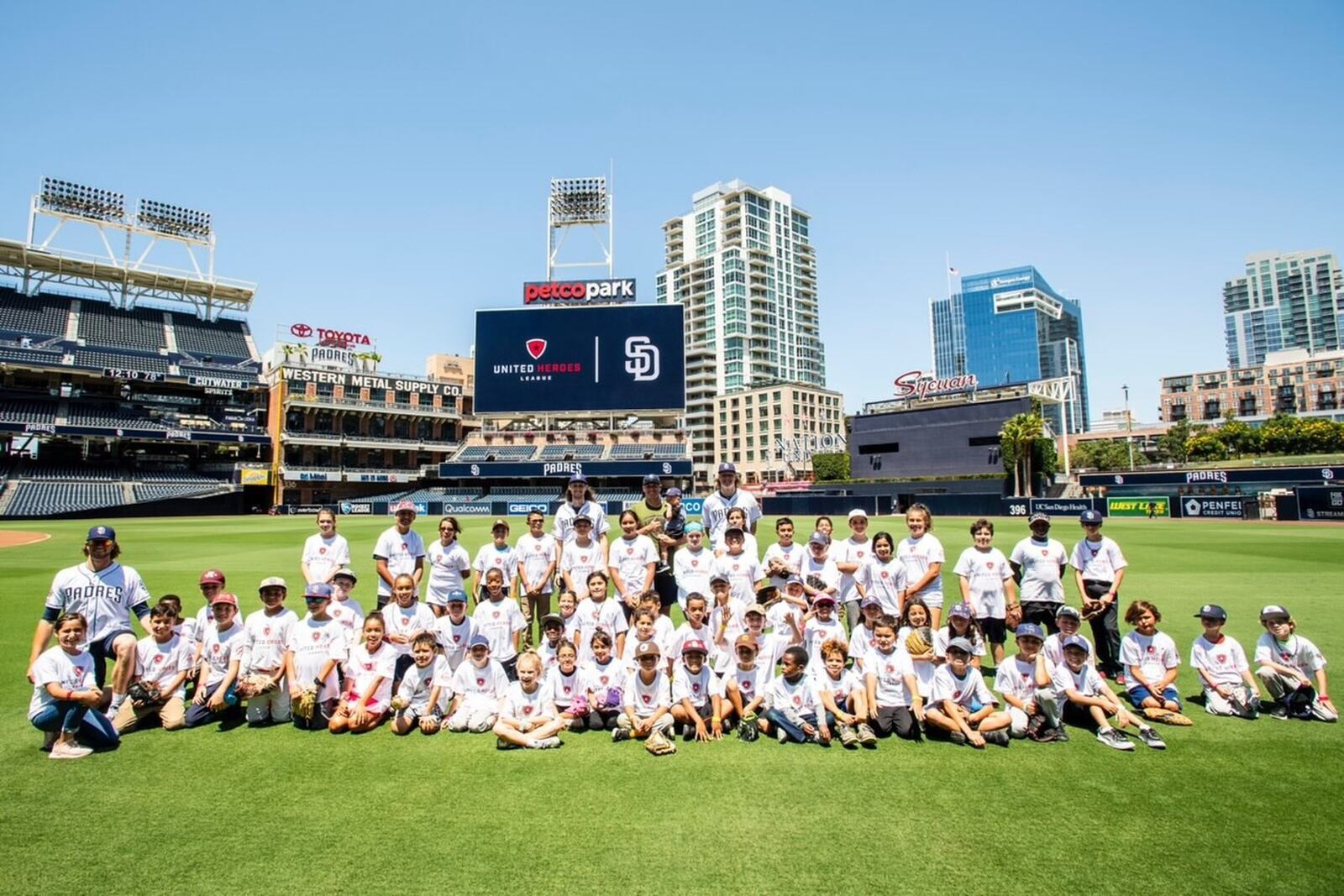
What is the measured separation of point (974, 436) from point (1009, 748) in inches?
2706

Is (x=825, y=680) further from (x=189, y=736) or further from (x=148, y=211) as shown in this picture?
(x=148, y=211)

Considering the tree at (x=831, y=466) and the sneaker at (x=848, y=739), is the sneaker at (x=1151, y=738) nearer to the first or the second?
the sneaker at (x=848, y=739)

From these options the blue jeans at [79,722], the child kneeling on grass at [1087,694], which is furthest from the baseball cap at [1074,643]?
the blue jeans at [79,722]

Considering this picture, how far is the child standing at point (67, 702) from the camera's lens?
6148 millimetres

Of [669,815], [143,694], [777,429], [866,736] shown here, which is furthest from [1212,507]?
[777,429]

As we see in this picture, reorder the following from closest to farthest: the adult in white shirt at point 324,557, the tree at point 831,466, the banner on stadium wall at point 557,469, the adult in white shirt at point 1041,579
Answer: the adult in white shirt at point 1041,579 < the adult in white shirt at point 324,557 < the banner on stadium wall at point 557,469 < the tree at point 831,466

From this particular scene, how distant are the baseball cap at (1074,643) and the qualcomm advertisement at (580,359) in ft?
165

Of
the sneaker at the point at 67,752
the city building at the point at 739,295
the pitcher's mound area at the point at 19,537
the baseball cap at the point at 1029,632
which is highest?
the city building at the point at 739,295

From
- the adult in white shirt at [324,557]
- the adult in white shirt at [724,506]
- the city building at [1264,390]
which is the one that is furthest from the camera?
the city building at [1264,390]

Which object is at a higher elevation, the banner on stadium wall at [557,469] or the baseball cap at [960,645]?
the banner on stadium wall at [557,469]

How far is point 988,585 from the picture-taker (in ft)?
27.1

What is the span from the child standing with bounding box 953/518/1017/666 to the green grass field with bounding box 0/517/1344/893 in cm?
194

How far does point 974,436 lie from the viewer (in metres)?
69.2

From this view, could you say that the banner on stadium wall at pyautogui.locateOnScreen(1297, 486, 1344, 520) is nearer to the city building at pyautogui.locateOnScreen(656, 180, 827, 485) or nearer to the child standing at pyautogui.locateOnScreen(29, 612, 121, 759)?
the child standing at pyautogui.locateOnScreen(29, 612, 121, 759)
